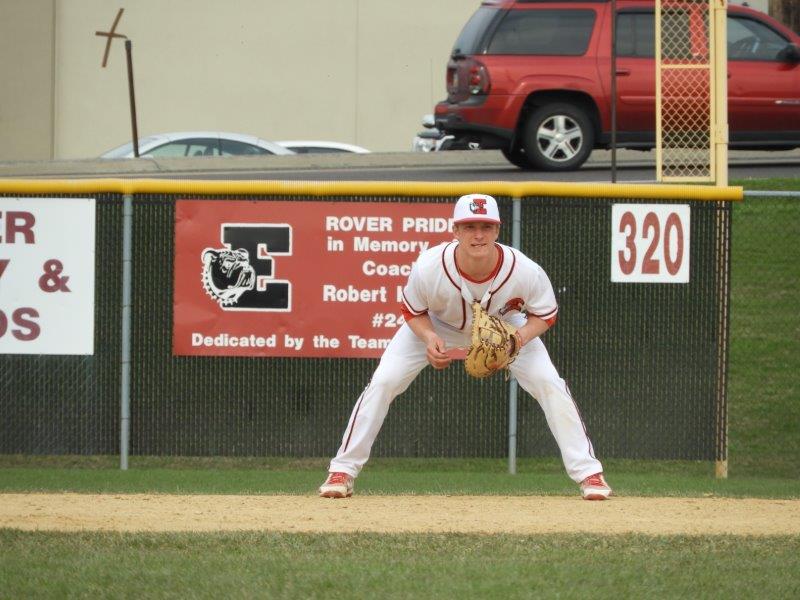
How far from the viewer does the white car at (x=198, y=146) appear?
881 inches

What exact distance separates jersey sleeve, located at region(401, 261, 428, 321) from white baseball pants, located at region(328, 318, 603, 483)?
0.24 m

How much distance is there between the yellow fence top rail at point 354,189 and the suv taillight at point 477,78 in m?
6.95

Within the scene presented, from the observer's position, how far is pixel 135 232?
1016 centimetres

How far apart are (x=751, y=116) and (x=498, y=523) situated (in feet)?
38.9

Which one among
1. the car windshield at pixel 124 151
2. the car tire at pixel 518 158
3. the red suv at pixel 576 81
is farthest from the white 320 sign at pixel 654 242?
the car windshield at pixel 124 151

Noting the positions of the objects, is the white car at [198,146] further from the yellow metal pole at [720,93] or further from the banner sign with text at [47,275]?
the banner sign with text at [47,275]

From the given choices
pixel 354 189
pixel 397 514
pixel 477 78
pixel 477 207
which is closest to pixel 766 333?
pixel 354 189

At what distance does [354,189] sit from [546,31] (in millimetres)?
7907

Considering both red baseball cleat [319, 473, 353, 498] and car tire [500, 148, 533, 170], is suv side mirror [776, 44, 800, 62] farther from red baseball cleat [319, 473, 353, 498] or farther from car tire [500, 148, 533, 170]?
red baseball cleat [319, 473, 353, 498]

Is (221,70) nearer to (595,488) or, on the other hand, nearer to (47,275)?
(47,275)

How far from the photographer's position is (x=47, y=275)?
1005 cm

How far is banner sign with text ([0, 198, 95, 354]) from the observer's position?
10.0 m

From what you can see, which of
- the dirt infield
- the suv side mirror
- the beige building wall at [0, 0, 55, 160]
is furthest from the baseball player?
the beige building wall at [0, 0, 55, 160]

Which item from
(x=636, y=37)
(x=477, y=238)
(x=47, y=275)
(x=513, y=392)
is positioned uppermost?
(x=636, y=37)
